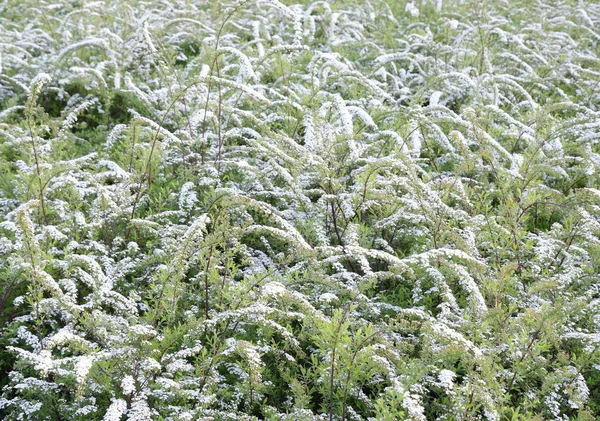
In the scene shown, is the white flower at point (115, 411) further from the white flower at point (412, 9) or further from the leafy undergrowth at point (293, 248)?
the white flower at point (412, 9)

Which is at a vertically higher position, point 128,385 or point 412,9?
point 412,9

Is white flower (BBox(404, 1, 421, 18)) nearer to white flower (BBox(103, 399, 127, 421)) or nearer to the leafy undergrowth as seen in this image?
the leafy undergrowth

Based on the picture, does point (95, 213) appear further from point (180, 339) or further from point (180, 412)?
point (180, 412)

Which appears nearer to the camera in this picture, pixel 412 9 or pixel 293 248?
pixel 293 248

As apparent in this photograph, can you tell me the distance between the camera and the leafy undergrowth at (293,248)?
2.79 m

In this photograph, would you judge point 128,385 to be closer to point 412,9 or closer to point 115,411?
point 115,411

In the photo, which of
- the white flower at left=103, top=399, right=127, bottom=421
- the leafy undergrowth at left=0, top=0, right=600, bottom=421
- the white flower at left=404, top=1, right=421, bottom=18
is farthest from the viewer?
the white flower at left=404, top=1, right=421, bottom=18

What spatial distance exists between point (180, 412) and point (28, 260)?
1218 mm

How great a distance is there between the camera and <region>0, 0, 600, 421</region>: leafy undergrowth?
2.79 meters

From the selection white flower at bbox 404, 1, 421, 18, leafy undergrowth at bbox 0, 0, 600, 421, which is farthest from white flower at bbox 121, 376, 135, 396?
white flower at bbox 404, 1, 421, 18

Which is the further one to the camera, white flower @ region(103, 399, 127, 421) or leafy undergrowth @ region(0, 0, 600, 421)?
leafy undergrowth @ region(0, 0, 600, 421)

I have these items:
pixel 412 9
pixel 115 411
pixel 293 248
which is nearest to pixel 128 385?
pixel 115 411

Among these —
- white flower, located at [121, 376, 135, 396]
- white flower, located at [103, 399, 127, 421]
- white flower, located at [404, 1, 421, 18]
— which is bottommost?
white flower, located at [103, 399, 127, 421]

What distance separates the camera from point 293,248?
3.79 m
